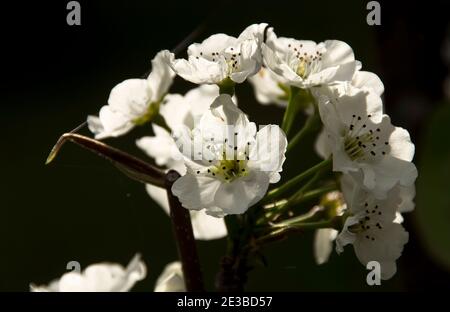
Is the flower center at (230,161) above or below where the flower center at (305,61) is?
below

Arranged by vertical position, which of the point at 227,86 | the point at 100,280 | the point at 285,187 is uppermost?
the point at 227,86

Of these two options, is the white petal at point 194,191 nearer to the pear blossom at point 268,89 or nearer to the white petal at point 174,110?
the white petal at point 174,110

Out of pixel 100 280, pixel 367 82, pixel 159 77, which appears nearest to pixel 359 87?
pixel 367 82

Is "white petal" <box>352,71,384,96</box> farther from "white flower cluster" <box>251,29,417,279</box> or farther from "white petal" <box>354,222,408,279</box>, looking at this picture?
"white petal" <box>354,222,408,279</box>

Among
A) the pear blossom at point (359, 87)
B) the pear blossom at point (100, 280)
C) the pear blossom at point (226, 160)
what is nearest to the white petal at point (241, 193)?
the pear blossom at point (226, 160)

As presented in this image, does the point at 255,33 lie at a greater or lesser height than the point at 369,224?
greater

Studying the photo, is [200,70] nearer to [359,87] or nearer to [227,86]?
[227,86]

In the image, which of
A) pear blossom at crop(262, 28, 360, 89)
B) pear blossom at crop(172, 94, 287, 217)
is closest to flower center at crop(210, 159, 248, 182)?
pear blossom at crop(172, 94, 287, 217)

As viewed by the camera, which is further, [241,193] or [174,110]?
[174,110]
